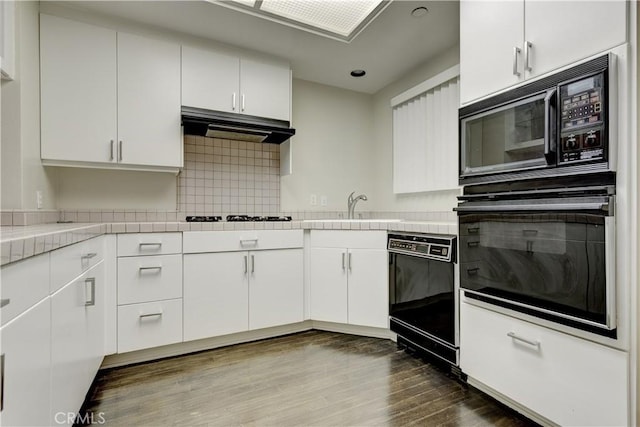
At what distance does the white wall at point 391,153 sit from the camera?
109 inches

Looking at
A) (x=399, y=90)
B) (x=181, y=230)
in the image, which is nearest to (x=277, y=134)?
(x=181, y=230)

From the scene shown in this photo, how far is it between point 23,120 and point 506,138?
104 inches

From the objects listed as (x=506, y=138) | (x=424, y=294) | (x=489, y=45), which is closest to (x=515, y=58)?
(x=489, y=45)

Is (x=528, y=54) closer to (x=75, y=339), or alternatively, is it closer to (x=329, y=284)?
(x=329, y=284)

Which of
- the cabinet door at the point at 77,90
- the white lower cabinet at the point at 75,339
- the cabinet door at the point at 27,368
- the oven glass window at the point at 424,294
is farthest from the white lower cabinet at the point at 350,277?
the cabinet door at the point at 27,368

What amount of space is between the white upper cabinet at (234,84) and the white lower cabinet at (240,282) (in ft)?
3.40

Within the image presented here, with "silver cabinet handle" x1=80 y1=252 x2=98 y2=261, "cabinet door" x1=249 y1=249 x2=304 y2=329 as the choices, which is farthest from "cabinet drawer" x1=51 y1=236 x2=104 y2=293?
"cabinet door" x1=249 y1=249 x2=304 y2=329

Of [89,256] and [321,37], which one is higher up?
[321,37]

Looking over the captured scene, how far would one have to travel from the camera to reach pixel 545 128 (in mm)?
1365

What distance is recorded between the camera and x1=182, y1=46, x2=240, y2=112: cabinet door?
249 cm

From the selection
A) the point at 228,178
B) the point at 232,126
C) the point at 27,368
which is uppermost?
the point at 232,126

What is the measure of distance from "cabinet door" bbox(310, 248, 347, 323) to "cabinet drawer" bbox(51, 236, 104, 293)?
1475 millimetres

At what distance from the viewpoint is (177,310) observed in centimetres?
219

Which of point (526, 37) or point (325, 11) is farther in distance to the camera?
point (325, 11)
